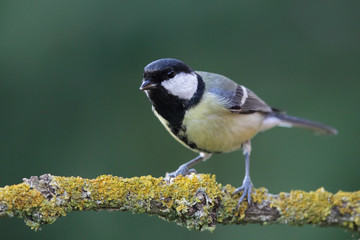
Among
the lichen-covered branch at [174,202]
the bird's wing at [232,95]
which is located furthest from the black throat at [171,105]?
the lichen-covered branch at [174,202]

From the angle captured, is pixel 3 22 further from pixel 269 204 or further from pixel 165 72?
pixel 269 204

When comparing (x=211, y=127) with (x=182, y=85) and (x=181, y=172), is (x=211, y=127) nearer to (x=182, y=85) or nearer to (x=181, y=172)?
(x=182, y=85)

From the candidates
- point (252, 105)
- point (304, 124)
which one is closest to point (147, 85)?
point (252, 105)

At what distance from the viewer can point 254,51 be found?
13.1 ft

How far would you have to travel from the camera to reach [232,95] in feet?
9.19

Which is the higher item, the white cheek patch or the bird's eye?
the bird's eye

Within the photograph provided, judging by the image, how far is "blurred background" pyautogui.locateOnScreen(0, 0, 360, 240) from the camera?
344 centimetres

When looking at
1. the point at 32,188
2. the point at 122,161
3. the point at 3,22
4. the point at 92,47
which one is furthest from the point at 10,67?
the point at 32,188

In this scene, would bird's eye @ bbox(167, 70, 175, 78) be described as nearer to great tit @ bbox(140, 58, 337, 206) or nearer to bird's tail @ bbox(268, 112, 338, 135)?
great tit @ bbox(140, 58, 337, 206)

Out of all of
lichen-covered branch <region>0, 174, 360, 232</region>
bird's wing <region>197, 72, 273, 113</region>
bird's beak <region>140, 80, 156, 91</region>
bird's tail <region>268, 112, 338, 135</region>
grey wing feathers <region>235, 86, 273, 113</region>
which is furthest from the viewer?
bird's tail <region>268, 112, 338, 135</region>

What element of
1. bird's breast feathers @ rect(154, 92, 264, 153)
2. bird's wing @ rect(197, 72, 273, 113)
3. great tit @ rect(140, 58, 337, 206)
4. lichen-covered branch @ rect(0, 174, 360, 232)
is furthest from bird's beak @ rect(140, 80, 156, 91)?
lichen-covered branch @ rect(0, 174, 360, 232)

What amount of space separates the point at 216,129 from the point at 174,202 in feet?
2.41

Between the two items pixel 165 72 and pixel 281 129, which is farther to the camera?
pixel 281 129

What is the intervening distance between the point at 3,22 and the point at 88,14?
68cm
